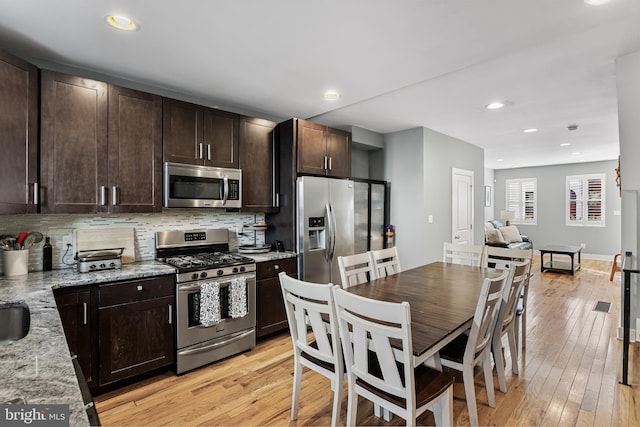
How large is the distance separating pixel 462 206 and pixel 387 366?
15.5ft

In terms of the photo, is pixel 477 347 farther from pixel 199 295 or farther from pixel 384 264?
pixel 199 295

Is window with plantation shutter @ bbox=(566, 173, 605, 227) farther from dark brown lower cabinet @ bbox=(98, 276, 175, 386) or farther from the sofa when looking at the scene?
dark brown lower cabinet @ bbox=(98, 276, 175, 386)

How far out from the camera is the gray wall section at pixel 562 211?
797cm

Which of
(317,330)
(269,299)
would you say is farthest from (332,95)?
(317,330)

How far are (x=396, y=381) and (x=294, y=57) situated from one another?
2.28 metres

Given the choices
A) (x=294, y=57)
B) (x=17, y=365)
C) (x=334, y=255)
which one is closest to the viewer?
(x=17, y=365)

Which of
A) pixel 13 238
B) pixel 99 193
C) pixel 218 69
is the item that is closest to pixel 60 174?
pixel 99 193

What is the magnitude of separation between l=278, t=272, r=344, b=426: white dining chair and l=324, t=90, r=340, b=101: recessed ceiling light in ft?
6.87

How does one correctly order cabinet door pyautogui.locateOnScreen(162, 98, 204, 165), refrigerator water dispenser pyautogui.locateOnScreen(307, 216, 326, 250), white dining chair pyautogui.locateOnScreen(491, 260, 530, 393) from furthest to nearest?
refrigerator water dispenser pyautogui.locateOnScreen(307, 216, 326, 250)
cabinet door pyautogui.locateOnScreen(162, 98, 204, 165)
white dining chair pyautogui.locateOnScreen(491, 260, 530, 393)

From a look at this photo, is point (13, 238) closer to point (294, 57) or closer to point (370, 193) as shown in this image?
point (294, 57)

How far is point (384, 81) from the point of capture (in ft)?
9.63

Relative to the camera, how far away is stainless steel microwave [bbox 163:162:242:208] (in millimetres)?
2869

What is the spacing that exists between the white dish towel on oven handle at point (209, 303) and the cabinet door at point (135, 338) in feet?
0.77

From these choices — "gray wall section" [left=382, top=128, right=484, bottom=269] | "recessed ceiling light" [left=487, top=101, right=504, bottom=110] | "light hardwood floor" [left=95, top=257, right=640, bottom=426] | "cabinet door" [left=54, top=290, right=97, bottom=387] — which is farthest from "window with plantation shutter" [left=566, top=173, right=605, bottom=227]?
"cabinet door" [left=54, top=290, right=97, bottom=387]
